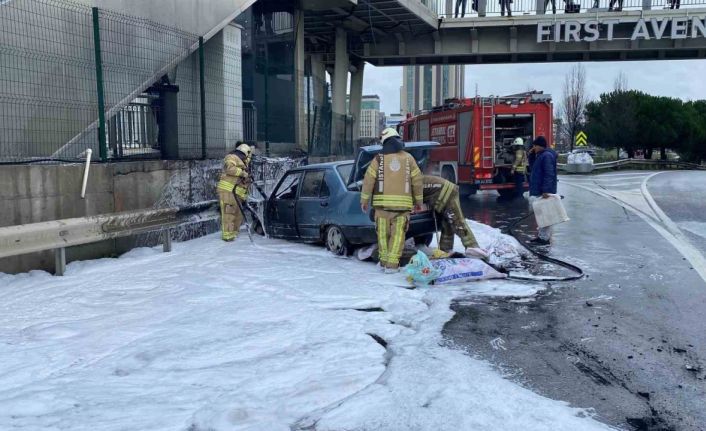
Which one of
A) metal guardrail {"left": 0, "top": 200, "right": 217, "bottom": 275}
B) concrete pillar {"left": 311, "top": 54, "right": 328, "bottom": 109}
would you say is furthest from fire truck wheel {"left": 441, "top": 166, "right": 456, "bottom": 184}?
metal guardrail {"left": 0, "top": 200, "right": 217, "bottom": 275}

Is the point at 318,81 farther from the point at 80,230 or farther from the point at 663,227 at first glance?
the point at 80,230

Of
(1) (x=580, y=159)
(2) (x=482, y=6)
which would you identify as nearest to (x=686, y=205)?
(2) (x=482, y=6)

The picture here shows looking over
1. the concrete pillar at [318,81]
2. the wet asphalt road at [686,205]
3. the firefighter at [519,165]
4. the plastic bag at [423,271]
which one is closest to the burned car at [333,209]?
the plastic bag at [423,271]

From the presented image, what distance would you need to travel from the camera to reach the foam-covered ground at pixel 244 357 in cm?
360

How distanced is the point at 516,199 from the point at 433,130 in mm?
3864

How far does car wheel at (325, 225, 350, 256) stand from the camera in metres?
8.60

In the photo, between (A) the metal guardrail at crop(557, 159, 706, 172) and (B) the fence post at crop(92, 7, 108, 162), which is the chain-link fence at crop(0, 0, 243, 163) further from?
(A) the metal guardrail at crop(557, 159, 706, 172)

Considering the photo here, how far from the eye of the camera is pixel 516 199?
18016 millimetres

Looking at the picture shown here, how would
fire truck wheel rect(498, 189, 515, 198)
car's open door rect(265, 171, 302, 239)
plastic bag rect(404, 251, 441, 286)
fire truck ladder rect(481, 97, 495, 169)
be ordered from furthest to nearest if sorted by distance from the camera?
fire truck wheel rect(498, 189, 515, 198) < fire truck ladder rect(481, 97, 495, 169) < car's open door rect(265, 171, 302, 239) < plastic bag rect(404, 251, 441, 286)

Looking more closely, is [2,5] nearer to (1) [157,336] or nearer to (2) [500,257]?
(1) [157,336]

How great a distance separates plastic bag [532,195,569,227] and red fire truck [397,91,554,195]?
7386 millimetres

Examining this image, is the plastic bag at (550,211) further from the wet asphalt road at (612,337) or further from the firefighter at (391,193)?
the firefighter at (391,193)

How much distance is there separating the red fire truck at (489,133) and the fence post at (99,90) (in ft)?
36.5

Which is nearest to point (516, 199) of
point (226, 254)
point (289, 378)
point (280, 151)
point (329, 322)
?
point (280, 151)
